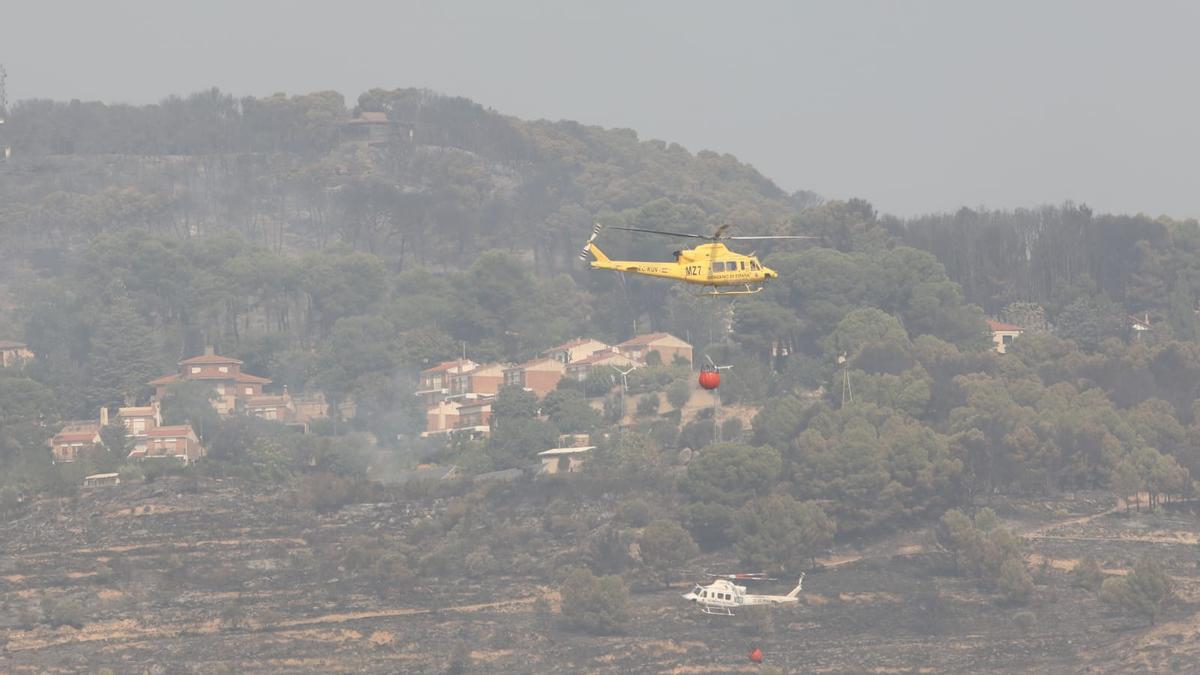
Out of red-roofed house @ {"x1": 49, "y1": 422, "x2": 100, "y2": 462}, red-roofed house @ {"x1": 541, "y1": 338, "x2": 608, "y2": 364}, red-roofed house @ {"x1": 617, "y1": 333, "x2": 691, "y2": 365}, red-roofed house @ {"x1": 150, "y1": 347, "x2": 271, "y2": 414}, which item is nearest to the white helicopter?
red-roofed house @ {"x1": 49, "y1": 422, "x2": 100, "y2": 462}

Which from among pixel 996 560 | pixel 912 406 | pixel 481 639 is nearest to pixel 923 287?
pixel 912 406

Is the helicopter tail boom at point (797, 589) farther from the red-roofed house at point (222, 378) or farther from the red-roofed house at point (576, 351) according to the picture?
the red-roofed house at point (222, 378)

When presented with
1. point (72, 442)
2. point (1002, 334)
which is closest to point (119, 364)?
point (72, 442)

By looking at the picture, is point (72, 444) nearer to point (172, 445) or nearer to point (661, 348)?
point (172, 445)

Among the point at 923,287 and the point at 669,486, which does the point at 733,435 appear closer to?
the point at 669,486

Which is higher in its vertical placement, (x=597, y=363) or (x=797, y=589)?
(x=597, y=363)

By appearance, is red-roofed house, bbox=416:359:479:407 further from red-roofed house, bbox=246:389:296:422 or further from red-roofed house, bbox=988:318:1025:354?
red-roofed house, bbox=988:318:1025:354
